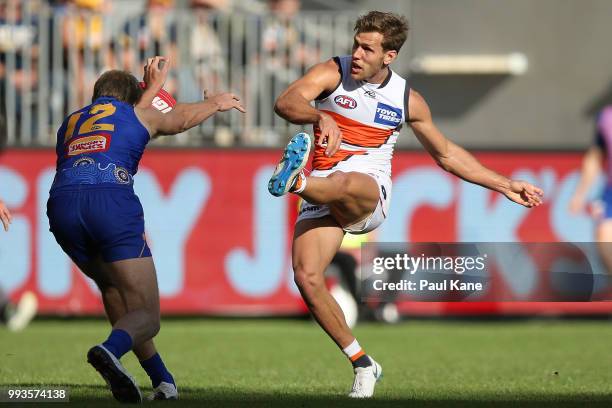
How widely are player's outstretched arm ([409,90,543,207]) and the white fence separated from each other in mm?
8492

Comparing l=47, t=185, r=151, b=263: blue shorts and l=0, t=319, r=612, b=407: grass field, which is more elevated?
l=47, t=185, r=151, b=263: blue shorts

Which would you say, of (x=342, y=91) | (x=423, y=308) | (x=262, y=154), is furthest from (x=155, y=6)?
(x=342, y=91)

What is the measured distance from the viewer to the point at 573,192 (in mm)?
18078

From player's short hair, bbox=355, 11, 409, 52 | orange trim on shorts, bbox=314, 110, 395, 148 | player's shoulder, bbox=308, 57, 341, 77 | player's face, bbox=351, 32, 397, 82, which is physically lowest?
orange trim on shorts, bbox=314, 110, 395, 148

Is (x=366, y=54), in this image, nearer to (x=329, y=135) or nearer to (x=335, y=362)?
(x=329, y=135)

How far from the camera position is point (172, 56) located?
18.2 m

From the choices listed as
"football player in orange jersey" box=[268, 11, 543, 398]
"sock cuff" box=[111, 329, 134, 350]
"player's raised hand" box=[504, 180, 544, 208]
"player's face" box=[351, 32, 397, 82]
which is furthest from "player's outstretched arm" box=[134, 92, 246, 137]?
"player's raised hand" box=[504, 180, 544, 208]

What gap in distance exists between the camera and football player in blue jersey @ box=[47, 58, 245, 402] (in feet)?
27.1

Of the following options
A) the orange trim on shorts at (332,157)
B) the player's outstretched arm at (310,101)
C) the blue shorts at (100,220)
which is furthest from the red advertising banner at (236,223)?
the blue shorts at (100,220)

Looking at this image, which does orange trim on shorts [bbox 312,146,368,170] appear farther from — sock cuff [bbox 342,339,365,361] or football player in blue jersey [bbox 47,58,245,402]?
sock cuff [bbox 342,339,365,361]

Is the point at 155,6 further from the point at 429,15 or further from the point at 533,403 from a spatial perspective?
the point at 533,403

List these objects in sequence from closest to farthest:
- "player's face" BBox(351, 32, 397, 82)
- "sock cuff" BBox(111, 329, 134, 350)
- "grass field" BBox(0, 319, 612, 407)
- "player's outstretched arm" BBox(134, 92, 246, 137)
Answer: "sock cuff" BBox(111, 329, 134, 350), "player's outstretched arm" BBox(134, 92, 246, 137), "grass field" BBox(0, 319, 612, 407), "player's face" BBox(351, 32, 397, 82)

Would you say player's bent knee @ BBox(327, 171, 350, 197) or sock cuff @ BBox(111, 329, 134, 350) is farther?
player's bent knee @ BBox(327, 171, 350, 197)

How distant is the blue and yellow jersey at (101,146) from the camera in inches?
330
